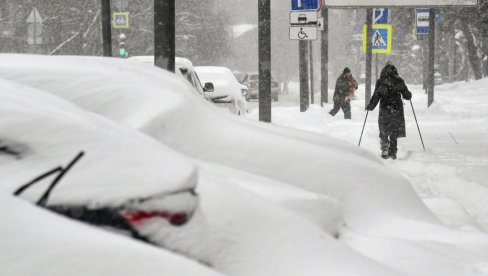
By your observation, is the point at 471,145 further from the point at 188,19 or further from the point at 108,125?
the point at 188,19

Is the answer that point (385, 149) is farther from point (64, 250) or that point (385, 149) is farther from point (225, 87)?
point (64, 250)

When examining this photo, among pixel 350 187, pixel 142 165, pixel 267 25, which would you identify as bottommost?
pixel 350 187

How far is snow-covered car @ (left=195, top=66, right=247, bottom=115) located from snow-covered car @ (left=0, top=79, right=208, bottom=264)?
1254 centimetres

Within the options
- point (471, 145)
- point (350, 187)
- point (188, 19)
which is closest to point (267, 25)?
point (471, 145)

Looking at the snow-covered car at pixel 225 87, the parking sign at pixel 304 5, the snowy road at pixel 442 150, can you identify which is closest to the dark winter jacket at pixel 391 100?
the snowy road at pixel 442 150

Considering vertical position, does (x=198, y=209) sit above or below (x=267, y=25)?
below

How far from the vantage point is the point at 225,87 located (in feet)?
54.6

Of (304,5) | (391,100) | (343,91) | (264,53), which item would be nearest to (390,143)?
(391,100)

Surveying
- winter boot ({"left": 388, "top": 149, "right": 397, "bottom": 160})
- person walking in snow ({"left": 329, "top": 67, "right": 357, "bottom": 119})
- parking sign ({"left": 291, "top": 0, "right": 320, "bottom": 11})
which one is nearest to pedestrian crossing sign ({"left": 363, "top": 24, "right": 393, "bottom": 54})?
person walking in snow ({"left": 329, "top": 67, "right": 357, "bottom": 119})

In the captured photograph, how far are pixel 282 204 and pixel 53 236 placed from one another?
1.38m

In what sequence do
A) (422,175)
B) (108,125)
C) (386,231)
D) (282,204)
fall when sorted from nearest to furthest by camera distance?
(108,125) → (282,204) → (386,231) → (422,175)

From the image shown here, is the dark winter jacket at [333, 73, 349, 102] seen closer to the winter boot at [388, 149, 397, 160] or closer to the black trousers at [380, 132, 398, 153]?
the black trousers at [380, 132, 398, 153]

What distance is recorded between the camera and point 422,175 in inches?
441

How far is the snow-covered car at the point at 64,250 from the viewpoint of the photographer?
243cm
